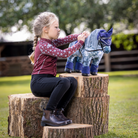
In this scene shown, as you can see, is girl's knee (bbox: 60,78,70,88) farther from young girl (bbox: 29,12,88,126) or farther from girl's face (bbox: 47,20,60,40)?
girl's face (bbox: 47,20,60,40)

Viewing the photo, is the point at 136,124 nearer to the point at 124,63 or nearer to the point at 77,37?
the point at 77,37

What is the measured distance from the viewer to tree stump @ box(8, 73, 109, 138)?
10.4ft

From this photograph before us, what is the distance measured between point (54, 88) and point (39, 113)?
0.46 m

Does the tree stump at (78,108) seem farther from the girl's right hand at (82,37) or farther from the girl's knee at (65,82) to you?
the girl's right hand at (82,37)

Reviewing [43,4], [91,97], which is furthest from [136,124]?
[43,4]

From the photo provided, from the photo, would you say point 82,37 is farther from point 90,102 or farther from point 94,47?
point 90,102

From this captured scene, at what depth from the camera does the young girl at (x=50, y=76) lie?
289 centimetres

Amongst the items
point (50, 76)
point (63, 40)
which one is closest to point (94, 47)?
point (63, 40)

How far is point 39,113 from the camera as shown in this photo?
3182 millimetres

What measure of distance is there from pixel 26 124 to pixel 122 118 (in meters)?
1.76

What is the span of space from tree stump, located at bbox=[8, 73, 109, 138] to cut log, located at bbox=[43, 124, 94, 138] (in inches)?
17.8

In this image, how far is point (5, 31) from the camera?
39.1ft

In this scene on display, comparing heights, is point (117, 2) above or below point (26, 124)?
above

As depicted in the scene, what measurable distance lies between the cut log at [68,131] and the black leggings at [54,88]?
0.28m
